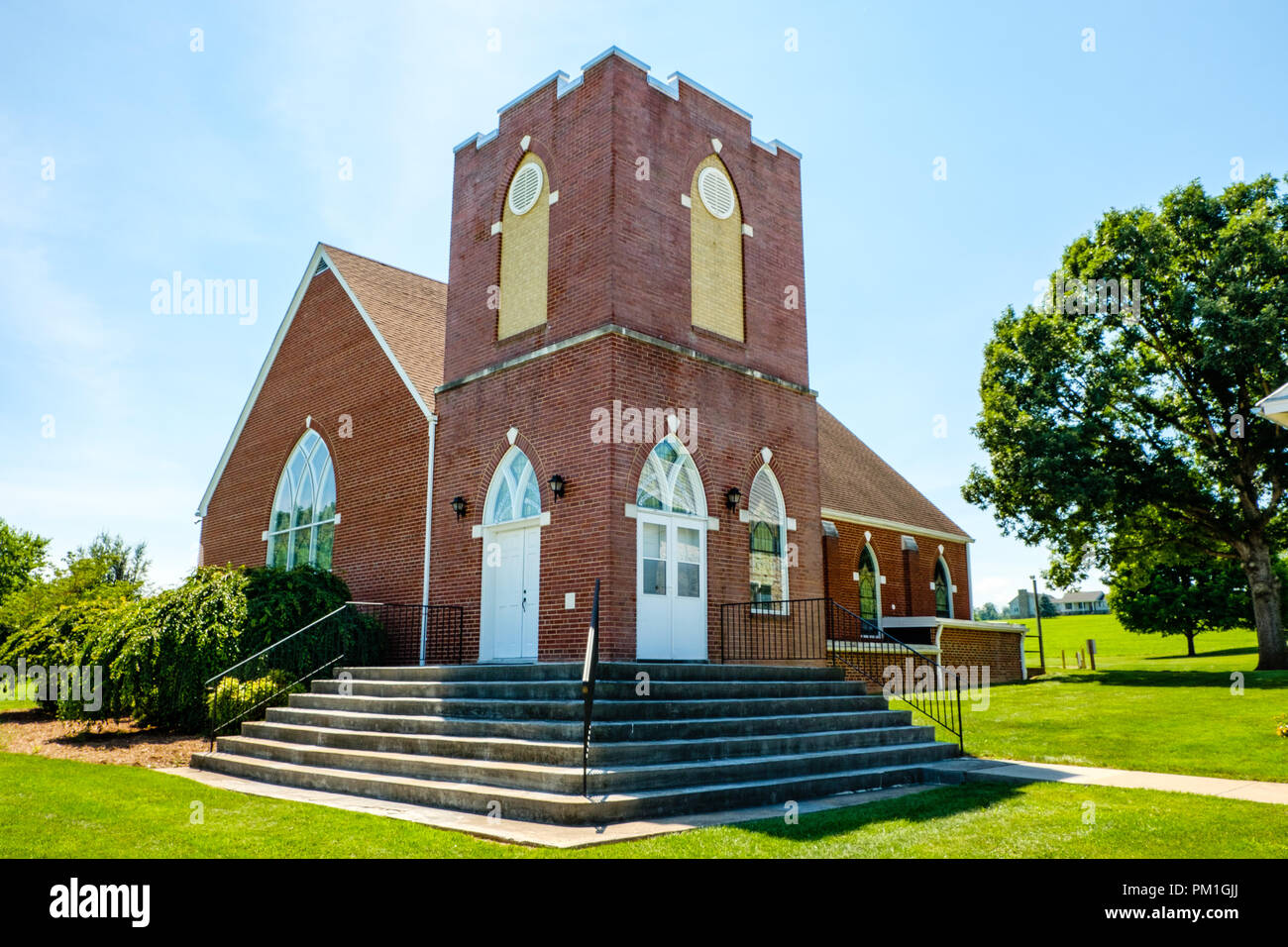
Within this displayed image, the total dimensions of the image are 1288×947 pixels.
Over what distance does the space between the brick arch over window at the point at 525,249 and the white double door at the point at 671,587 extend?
3.79 meters

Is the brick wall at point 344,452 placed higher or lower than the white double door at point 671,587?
higher

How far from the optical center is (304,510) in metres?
18.8

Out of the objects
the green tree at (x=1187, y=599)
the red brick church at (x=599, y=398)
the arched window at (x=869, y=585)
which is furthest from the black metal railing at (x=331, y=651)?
the green tree at (x=1187, y=599)

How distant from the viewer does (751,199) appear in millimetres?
15156

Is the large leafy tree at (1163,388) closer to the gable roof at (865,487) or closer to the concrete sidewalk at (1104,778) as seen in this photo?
the gable roof at (865,487)

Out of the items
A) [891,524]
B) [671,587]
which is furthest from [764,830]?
[891,524]

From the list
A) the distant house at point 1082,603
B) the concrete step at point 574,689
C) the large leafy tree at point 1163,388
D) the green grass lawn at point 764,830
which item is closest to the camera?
the green grass lawn at point 764,830

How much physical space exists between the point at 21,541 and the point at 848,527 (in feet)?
147

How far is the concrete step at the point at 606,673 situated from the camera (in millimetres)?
10031

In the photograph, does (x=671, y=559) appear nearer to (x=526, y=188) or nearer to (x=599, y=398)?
(x=599, y=398)

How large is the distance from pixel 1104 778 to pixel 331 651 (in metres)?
10.5

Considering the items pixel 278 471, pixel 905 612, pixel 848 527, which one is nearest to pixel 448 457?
pixel 278 471

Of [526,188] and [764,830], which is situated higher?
[526,188]

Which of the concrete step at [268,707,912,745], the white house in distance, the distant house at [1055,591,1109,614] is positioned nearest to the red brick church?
the concrete step at [268,707,912,745]
